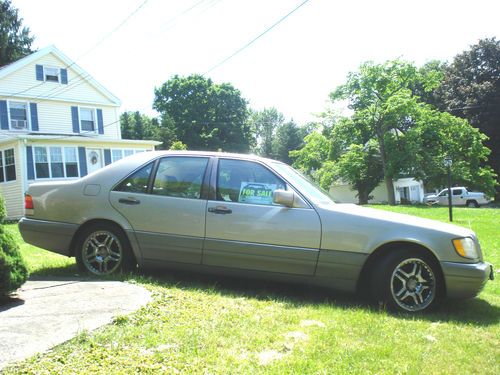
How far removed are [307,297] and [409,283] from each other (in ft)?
3.65

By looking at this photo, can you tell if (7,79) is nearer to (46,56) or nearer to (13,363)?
(46,56)

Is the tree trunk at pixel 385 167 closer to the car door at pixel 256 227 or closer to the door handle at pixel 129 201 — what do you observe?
the car door at pixel 256 227

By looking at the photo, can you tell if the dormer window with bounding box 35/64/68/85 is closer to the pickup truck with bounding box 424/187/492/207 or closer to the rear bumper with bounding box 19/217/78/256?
the rear bumper with bounding box 19/217/78/256

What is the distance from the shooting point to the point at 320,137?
38.8 metres

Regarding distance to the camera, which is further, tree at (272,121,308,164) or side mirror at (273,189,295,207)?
tree at (272,121,308,164)

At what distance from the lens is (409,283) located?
14.7ft

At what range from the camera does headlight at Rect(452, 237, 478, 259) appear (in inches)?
174

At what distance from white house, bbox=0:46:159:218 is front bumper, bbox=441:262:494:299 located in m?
20.7

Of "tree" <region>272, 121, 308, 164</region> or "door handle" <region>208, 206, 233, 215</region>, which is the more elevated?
"tree" <region>272, 121, 308, 164</region>

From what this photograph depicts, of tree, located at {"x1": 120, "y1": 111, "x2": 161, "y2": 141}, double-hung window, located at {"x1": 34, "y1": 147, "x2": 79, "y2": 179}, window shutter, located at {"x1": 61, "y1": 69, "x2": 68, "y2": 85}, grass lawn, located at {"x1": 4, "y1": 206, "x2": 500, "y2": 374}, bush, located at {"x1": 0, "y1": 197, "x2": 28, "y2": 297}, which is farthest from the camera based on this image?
tree, located at {"x1": 120, "y1": 111, "x2": 161, "y2": 141}

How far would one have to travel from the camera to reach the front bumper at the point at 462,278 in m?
4.36

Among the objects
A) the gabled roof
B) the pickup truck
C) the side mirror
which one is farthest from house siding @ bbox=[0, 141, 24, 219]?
the pickup truck

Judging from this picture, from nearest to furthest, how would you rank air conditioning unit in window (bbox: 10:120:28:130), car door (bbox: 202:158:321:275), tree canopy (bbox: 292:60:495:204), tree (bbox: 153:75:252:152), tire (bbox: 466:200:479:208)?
car door (bbox: 202:158:321:275)
air conditioning unit in window (bbox: 10:120:28:130)
tree canopy (bbox: 292:60:495:204)
tire (bbox: 466:200:479:208)
tree (bbox: 153:75:252:152)

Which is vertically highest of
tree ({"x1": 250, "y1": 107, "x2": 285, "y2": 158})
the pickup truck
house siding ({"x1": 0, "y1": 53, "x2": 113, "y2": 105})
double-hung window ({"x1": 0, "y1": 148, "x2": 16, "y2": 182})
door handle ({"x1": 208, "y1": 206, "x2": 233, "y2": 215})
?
tree ({"x1": 250, "y1": 107, "x2": 285, "y2": 158})
